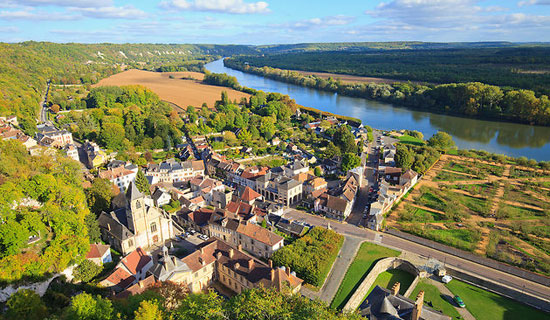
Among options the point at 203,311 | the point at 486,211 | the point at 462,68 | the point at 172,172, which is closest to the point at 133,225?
the point at 203,311

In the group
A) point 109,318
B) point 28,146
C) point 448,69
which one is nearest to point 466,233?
point 109,318

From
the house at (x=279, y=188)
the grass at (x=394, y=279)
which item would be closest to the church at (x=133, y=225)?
the house at (x=279, y=188)

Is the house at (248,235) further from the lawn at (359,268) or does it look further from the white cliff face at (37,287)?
the white cliff face at (37,287)

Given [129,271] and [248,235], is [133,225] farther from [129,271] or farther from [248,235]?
[248,235]

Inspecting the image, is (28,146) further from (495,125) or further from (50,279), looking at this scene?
(495,125)

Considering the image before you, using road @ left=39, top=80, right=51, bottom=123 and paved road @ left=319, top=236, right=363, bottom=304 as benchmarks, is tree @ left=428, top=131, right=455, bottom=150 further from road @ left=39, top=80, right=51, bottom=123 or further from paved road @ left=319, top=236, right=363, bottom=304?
road @ left=39, top=80, right=51, bottom=123
